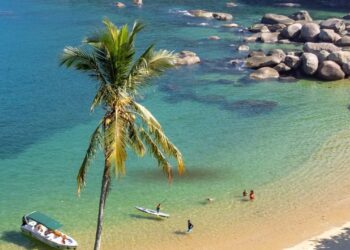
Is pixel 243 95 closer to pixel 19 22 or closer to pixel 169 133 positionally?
pixel 169 133

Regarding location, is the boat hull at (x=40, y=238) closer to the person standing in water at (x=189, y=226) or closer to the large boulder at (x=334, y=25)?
the person standing in water at (x=189, y=226)

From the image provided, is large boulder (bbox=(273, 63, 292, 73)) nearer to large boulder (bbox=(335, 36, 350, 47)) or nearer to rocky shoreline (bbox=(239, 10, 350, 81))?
rocky shoreline (bbox=(239, 10, 350, 81))

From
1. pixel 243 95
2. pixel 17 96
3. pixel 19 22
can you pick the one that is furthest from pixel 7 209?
pixel 19 22

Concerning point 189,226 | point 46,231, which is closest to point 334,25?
point 189,226

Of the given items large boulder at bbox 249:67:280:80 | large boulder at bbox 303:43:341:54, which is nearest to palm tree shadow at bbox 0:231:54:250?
large boulder at bbox 249:67:280:80

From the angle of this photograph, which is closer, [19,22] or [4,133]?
[4,133]

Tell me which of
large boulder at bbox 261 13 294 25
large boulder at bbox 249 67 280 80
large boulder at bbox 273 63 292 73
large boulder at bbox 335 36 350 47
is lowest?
large boulder at bbox 249 67 280 80
